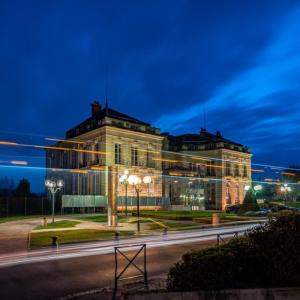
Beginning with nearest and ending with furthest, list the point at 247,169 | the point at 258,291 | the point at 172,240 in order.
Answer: the point at 258,291 < the point at 172,240 < the point at 247,169

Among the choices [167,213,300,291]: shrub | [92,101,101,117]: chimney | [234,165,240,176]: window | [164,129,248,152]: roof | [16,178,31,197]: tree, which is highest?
[92,101,101,117]: chimney

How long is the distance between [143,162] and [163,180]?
610 centimetres

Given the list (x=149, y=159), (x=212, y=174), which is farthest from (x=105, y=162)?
(x=212, y=174)

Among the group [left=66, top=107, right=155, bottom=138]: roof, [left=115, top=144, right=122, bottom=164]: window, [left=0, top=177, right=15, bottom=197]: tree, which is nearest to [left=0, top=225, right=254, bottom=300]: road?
[left=115, top=144, right=122, bottom=164]: window

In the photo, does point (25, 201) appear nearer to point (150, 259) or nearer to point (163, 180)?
point (163, 180)

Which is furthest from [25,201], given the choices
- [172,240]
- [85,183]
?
[172,240]

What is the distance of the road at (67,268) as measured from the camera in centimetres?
941

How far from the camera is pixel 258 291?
6.24 metres

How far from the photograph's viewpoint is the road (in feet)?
30.9

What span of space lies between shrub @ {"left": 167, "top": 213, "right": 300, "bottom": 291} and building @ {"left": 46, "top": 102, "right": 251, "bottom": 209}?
38.9 meters

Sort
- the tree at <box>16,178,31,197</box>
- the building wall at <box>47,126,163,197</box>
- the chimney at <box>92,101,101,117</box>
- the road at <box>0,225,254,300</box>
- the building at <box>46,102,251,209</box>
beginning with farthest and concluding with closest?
the chimney at <box>92,101,101,117</box>
the building at <box>46,102,251,209</box>
the building wall at <box>47,126,163,197</box>
the tree at <box>16,178,31,197</box>
the road at <box>0,225,254,300</box>

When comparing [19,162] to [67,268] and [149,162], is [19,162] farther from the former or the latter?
[67,268]

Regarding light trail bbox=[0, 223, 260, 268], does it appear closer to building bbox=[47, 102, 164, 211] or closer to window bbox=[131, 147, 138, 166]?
building bbox=[47, 102, 164, 211]

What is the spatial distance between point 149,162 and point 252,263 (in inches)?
2107
